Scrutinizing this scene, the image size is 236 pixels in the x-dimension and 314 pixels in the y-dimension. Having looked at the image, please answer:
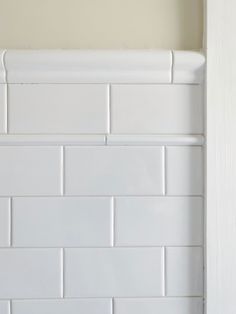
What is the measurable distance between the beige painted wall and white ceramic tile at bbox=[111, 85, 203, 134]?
2.9 inches

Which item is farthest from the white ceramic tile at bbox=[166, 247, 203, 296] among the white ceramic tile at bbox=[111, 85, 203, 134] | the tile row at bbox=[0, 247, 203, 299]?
the white ceramic tile at bbox=[111, 85, 203, 134]

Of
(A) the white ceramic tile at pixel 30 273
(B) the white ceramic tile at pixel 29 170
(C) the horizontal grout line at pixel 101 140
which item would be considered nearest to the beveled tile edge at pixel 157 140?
(C) the horizontal grout line at pixel 101 140

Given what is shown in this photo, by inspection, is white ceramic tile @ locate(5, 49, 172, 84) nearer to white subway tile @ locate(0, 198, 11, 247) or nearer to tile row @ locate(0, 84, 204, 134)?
tile row @ locate(0, 84, 204, 134)

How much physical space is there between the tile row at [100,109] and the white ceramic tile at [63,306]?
0.91 feet

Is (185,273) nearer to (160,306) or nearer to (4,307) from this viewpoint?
(160,306)

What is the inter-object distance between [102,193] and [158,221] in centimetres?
10

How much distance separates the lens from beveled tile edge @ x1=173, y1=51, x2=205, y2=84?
0.62 meters

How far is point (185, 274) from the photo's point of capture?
637 millimetres

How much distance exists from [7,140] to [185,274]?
0.37 metres

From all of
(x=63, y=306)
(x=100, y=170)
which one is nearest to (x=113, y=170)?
(x=100, y=170)
